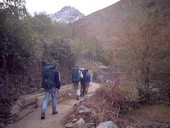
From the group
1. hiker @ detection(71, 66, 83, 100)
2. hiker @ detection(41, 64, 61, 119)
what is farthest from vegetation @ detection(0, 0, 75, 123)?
hiker @ detection(71, 66, 83, 100)

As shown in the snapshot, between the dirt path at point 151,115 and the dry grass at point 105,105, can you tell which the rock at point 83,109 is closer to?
the dry grass at point 105,105

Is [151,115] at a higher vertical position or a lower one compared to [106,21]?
lower

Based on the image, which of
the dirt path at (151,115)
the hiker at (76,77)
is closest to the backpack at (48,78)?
the hiker at (76,77)

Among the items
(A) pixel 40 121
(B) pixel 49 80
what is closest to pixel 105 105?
(B) pixel 49 80

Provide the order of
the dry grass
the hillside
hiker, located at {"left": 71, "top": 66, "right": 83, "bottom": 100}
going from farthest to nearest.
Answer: the hillside
hiker, located at {"left": 71, "top": 66, "right": 83, "bottom": 100}
the dry grass

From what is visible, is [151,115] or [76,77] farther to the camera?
[151,115]

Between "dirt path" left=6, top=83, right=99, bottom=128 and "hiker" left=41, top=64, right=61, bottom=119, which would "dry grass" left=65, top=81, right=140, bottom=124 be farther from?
"hiker" left=41, top=64, right=61, bottom=119

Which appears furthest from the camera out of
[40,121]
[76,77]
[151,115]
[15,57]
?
[151,115]

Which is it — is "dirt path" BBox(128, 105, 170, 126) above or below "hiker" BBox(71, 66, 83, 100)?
below

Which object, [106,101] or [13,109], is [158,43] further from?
[13,109]

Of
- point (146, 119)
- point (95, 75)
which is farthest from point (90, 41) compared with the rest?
point (146, 119)

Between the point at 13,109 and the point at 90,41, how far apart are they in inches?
1306

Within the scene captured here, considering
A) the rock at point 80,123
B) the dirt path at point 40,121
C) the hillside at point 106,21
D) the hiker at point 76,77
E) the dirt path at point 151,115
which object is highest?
the hillside at point 106,21

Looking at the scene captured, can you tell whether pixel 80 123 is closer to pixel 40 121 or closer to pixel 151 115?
pixel 40 121
